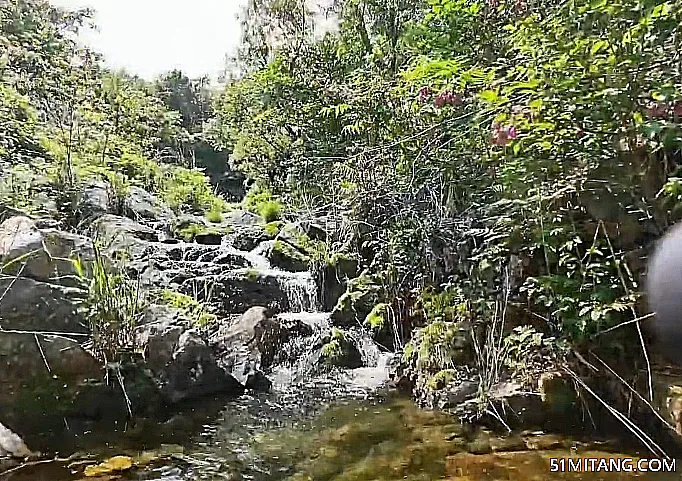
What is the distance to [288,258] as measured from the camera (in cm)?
902

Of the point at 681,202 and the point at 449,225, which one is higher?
the point at 449,225

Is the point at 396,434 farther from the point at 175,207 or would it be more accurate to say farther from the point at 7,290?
the point at 175,207

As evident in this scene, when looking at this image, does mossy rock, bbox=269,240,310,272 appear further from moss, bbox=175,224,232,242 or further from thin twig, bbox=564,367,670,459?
thin twig, bbox=564,367,670,459

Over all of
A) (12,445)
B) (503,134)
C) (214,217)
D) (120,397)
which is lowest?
(12,445)

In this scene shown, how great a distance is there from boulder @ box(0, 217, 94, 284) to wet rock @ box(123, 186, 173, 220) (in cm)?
479

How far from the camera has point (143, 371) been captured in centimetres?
461

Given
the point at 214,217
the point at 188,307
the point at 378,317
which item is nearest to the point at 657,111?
the point at 378,317

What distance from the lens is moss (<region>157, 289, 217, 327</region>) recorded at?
18.8 ft

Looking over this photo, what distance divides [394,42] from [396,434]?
6.21 meters

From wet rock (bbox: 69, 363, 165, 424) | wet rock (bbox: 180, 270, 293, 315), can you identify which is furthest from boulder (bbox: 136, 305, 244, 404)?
A: wet rock (bbox: 180, 270, 293, 315)

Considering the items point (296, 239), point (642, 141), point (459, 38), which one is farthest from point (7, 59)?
point (642, 141)

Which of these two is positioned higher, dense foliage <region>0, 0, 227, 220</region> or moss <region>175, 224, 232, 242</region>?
dense foliage <region>0, 0, 227, 220</region>

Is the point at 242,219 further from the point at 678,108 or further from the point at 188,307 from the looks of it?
the point at 678,108

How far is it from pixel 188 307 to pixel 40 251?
184 cm
